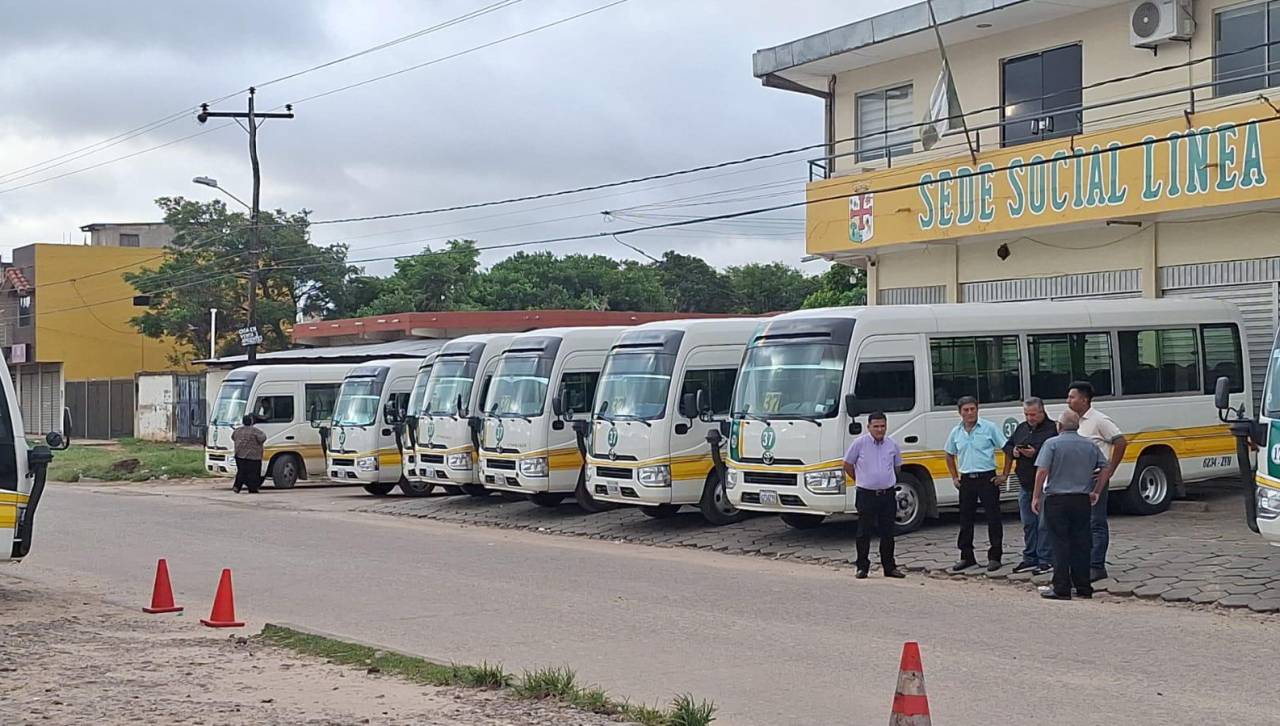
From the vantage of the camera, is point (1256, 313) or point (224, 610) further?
point (1256, 313)

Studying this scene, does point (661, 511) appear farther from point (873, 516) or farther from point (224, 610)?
point (224, 610)

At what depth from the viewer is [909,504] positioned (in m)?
18.6

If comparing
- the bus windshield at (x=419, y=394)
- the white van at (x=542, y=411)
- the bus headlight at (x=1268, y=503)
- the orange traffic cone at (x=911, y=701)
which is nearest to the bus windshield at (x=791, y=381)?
the white van at (x=542, y=411)

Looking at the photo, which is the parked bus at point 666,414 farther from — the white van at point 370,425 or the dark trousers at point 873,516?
the white van at point 370,425

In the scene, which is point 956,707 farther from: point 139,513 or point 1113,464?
point 139,513

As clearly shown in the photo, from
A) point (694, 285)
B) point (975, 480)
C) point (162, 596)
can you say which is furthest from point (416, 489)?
point (694, 285)

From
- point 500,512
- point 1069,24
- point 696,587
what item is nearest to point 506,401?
point 500,512

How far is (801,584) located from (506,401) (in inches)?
364

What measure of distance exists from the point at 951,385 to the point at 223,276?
43.0m

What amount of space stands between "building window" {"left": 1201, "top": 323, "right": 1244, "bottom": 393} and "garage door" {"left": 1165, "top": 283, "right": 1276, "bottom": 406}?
0.48 metres

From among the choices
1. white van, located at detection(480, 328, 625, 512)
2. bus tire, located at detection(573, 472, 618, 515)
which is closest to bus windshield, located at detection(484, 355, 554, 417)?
white van, located at detection(480, 328, 625, 512)

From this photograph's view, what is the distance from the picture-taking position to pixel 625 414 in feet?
68.2

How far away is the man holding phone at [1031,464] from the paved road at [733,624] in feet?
2.39

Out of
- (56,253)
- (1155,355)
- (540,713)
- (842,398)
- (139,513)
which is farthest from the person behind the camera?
(56,253)
